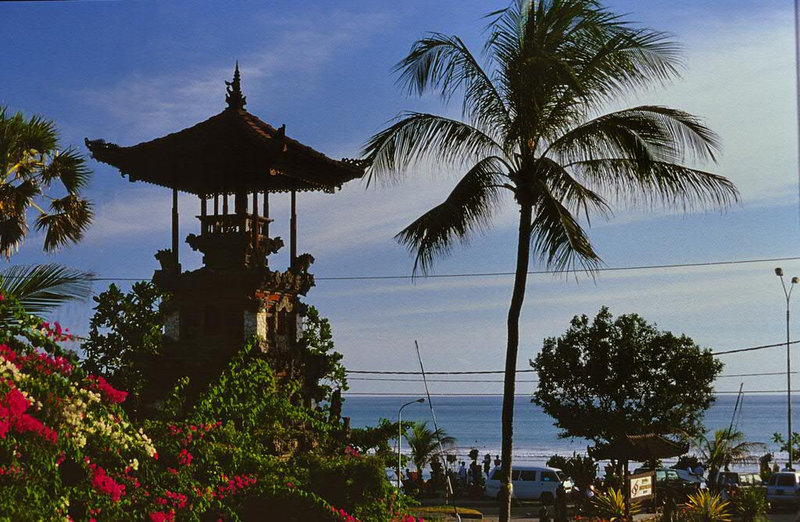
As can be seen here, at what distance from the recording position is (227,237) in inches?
945

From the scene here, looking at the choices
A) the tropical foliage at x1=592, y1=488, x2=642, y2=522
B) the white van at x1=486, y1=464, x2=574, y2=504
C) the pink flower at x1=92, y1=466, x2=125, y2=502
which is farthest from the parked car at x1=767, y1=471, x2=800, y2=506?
the pink flower at x1=92, y1=466, x2=125, y2=502

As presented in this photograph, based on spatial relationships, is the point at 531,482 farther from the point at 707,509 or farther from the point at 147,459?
the point at 147,459

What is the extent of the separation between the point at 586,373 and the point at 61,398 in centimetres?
3635

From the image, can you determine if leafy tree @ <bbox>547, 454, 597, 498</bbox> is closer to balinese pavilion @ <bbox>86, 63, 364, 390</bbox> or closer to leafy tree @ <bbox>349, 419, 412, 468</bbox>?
leafy tree @ <bbox>349, 419, 412, 468</bbox>

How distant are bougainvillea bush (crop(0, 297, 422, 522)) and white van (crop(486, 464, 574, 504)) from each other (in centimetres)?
2357

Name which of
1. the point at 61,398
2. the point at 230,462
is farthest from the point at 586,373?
the point at 61,398

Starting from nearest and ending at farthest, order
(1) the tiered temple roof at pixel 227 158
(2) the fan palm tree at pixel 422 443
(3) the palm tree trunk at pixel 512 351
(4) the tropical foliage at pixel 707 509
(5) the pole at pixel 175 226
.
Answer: (3) the palm tree trunk at pixel 512 351 → (4) the tropical foliage at pixel 707 509 → (1) the tiered temple roof at pixel 227 158 → (5) the pole at pixel 175 226 → (2) the fan palm tree at pixel 422 443

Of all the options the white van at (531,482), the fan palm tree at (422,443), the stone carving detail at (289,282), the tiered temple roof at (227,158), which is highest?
the tiered temple roof at (227,158)

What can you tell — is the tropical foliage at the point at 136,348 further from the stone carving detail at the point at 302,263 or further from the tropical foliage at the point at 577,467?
the tropical foliage at the point at 577,467

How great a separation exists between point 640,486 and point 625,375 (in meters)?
18.8

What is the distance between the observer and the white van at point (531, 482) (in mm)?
40312

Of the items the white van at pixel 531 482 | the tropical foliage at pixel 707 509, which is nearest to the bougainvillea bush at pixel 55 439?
the tropical foliage at pixel 707 509

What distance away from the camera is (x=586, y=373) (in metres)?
45.2

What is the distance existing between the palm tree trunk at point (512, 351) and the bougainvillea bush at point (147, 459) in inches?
80.8
